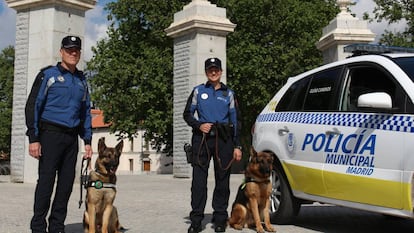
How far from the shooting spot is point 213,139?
6.36 m

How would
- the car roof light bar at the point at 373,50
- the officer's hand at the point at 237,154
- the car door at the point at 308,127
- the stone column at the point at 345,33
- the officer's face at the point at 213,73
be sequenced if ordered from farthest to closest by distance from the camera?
the stone column at the point at 345,33 < the officer's hand at the point at 237,154 < the officer's face at the point at 213,73 < the car roof light bar at the point at 373,50 < the car door at the point at 308,127

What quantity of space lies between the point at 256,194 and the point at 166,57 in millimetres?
21846

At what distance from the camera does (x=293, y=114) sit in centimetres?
680

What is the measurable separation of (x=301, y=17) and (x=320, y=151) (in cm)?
2489

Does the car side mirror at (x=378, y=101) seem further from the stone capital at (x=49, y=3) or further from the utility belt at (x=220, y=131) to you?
the stone capital at (x=49, y=3)

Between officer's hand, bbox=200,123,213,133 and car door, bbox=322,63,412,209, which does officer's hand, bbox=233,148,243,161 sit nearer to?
officer's hand, bbox=200,123,213,133

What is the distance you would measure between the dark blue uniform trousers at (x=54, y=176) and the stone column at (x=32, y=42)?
992 centimetres

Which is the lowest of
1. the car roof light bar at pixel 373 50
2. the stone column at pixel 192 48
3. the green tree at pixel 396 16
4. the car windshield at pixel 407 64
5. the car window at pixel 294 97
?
the car window at pixel 294 97

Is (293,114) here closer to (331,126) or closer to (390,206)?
(331,126)

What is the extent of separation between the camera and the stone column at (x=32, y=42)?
1494 cm

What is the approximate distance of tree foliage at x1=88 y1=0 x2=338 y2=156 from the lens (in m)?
27.8

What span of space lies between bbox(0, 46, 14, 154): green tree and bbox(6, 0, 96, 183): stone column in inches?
1208

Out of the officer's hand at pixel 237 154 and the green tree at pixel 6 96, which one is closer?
the officer's hand at pixel 237 154

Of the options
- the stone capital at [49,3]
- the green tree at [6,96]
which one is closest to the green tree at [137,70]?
the stone capital at [49,3]
